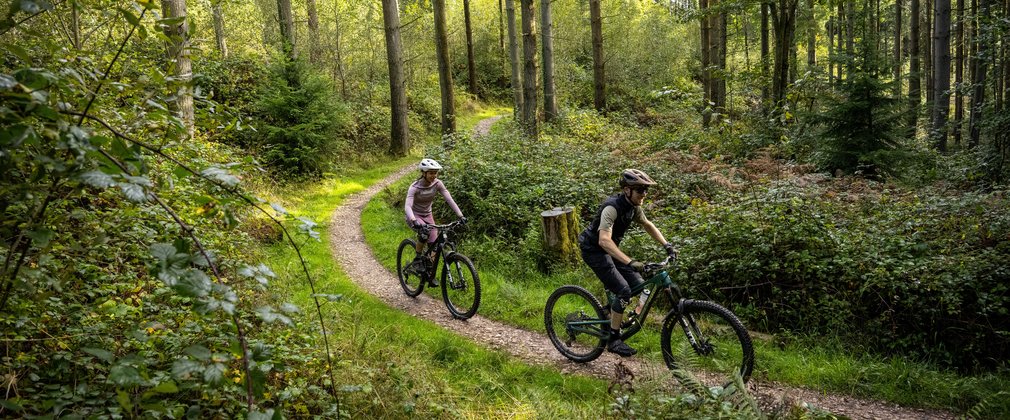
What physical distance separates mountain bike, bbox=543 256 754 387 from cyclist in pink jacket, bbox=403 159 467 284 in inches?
86.6

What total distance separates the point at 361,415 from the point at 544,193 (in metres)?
7.55

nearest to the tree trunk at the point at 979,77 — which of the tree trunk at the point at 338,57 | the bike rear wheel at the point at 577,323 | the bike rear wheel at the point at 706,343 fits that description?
the bike rear wheel at the point at 706,343

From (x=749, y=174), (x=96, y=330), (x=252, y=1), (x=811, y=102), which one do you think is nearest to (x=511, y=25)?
(x=811, y=102)

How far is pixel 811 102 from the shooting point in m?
14.3

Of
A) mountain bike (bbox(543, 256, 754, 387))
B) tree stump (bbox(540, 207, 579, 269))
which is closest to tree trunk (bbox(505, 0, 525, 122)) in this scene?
tree stump (bbox(540, 207, 579, 269))

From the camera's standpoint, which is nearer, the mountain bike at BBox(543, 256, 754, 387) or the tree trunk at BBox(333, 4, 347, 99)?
the mountain bike at BBox(543, 256, 754, 387)

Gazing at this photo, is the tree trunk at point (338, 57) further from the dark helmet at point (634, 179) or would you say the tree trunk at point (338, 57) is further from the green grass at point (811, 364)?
the dark helmet at point (634, 179)

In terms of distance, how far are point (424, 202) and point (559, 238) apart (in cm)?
254

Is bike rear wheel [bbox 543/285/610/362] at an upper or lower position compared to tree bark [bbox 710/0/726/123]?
lower

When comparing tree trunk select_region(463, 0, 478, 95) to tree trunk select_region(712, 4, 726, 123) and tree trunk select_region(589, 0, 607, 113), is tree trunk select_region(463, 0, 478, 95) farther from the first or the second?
tree trunk select_region(712, 4, 726, 123)

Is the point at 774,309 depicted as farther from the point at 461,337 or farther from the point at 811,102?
the point at 811,102

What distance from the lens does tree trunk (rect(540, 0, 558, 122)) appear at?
1791 cm

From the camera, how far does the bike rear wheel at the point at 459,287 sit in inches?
322

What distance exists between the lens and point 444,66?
1853 centimetres
